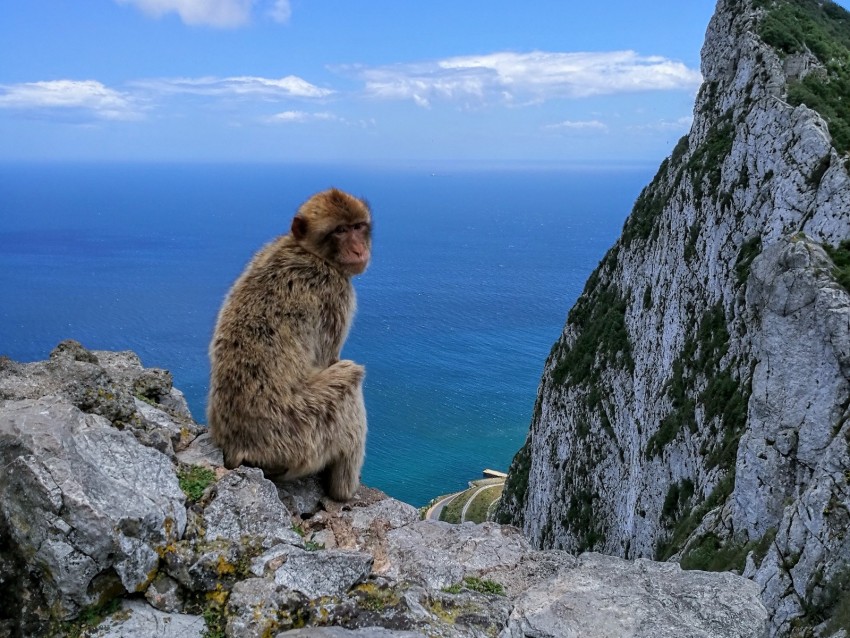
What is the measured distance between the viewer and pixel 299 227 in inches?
276

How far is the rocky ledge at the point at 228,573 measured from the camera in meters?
4.52

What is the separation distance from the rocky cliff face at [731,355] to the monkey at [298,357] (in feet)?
26.2

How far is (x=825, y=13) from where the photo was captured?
140 feet

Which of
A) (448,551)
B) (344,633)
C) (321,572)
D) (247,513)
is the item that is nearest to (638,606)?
(448,551)

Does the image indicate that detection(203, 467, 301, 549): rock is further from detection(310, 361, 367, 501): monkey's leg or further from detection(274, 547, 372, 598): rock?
detection(310, 361, 367, 501): monkey's leg

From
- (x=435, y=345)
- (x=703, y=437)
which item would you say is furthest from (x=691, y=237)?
(x=435, y=345)

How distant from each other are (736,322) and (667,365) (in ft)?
21.5

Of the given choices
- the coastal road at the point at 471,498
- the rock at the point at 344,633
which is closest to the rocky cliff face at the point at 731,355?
the coastal road at the point at 471,498

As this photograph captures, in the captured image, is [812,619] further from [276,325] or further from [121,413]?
[121,413]

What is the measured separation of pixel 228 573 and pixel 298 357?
83.7 inches

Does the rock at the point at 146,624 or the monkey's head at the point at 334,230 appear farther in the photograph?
the monkey's head at the point at 334,230

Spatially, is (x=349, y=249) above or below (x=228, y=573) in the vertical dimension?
above

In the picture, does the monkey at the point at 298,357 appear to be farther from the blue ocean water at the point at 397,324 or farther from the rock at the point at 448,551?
the blue ocean water at the point at 397,324

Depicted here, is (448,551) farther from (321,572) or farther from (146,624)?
(146,624)
